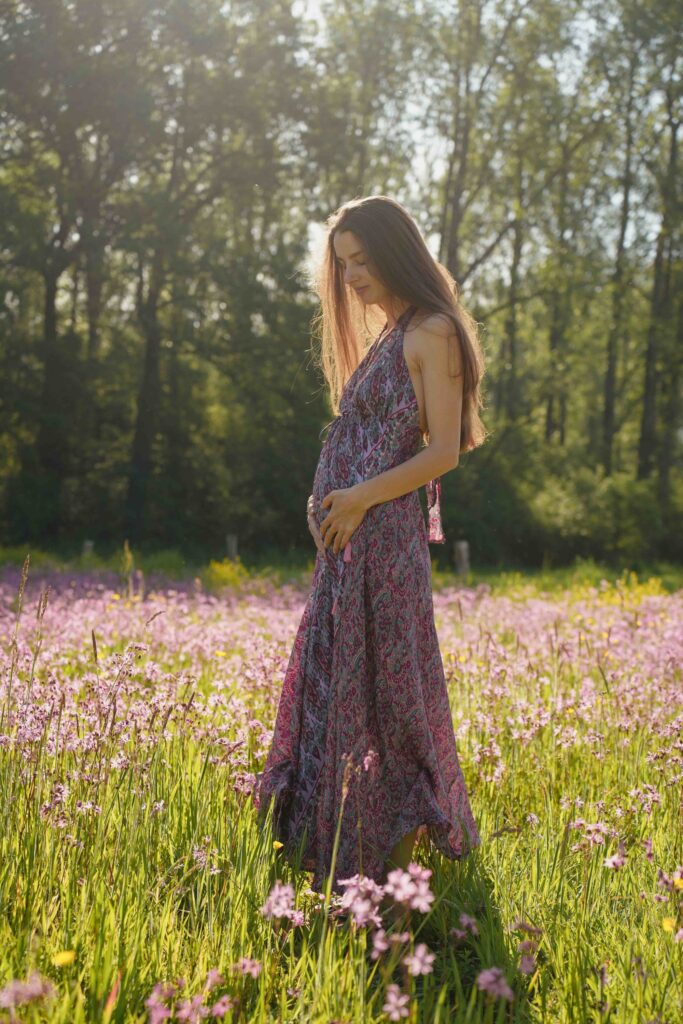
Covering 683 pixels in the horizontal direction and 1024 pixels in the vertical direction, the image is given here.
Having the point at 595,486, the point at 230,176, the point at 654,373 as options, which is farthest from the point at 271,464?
the point at 654,373

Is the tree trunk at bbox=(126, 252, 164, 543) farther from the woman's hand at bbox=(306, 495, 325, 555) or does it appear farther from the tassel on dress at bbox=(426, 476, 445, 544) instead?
the woman's hand at bbox=(306, 495, 325, 555)

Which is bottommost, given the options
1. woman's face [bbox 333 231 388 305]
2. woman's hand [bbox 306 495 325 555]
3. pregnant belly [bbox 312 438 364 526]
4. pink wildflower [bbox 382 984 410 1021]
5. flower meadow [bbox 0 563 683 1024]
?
flower meadow [bbox 0 563 683 1024]

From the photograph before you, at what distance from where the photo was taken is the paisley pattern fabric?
3334 mm

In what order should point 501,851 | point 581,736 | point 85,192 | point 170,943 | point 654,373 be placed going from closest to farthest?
1. point 170,943
2. point 501,851
3. point 581,736
4. point 85,192
5. point 654,373

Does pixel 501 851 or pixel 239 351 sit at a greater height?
pixel 239 351

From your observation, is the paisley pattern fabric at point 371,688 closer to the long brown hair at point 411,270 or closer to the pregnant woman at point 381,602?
the pregnant woman at point 381,602

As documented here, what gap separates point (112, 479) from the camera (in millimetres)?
25281

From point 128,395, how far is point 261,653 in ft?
69.6

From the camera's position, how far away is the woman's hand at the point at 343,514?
3.38 metres

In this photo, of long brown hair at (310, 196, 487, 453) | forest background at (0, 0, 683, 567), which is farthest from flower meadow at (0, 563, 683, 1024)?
forest background at (0, 0, 683, 567)

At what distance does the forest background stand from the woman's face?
61.3ft

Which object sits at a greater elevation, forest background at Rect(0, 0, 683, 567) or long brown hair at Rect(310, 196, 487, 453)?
forest background at Rect(0, 0, 683, 567)

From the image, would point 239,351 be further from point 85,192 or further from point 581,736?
point 581,736

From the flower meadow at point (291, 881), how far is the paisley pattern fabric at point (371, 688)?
0.51ft
